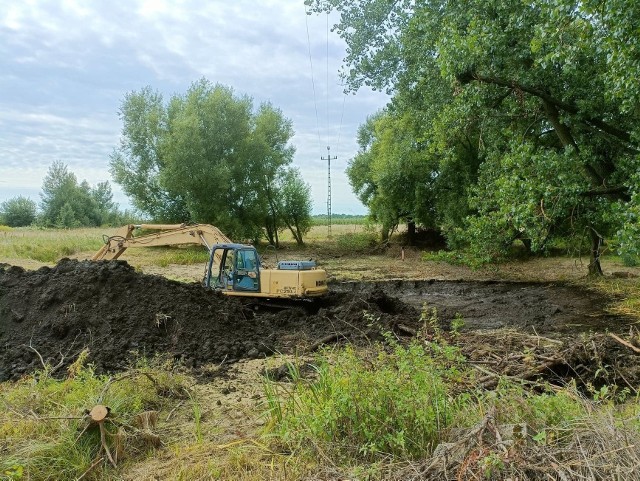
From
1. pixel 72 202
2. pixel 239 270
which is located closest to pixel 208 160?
pixel 239 270

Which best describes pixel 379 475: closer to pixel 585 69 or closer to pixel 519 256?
pixel 585 69

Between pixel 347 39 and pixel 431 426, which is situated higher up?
pixel 347 39

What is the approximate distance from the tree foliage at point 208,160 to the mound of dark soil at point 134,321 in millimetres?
17502

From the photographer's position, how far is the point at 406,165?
25.8 m

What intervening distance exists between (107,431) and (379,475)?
2.69m

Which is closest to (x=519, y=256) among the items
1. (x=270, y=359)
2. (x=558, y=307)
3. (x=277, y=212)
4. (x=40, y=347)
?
(x=558, y=307)

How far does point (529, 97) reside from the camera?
560 inches

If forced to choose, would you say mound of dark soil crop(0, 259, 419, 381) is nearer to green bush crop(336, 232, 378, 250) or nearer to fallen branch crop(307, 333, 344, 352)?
fallen branch crop(307, 333, 344, 352)

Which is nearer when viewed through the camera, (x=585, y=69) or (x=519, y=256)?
(x=585, y=69)

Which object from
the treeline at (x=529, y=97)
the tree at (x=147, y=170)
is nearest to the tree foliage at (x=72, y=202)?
the tree at (x=147, y=170)

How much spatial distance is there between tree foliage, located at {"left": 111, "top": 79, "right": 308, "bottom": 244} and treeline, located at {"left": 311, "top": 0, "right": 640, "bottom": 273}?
12564 mm

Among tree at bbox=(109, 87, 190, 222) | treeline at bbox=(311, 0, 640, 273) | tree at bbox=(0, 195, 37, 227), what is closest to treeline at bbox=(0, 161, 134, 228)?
tree at bbox=(0, 195, 37, 227)

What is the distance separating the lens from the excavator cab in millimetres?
11781

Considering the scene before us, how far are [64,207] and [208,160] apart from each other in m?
34.9
